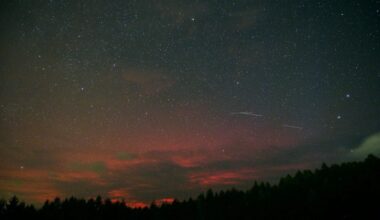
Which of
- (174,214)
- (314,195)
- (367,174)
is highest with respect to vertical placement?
(367,174)

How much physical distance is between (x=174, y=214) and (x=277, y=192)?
3748 cm

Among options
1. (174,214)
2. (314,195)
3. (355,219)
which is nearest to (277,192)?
(314,195)

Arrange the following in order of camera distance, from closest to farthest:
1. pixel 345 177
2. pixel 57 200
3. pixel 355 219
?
pixel 355 219
pixel 345 177
pixel 57 200

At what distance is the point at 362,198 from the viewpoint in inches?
2227

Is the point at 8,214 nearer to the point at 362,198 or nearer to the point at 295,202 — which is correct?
the point at 295,202

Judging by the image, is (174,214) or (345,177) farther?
(174,214)

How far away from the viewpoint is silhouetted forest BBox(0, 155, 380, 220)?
58.7m

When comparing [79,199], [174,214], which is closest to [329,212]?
[174,214]

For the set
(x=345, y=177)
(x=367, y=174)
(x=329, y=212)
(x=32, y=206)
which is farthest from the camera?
(x=32, y=206)

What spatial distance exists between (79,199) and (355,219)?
87191 millimetres

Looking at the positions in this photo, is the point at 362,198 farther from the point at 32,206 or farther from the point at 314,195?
the point at 32,206

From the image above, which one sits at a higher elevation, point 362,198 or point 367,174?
point 367,174

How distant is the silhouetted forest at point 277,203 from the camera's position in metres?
58.7

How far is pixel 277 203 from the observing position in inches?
2990
